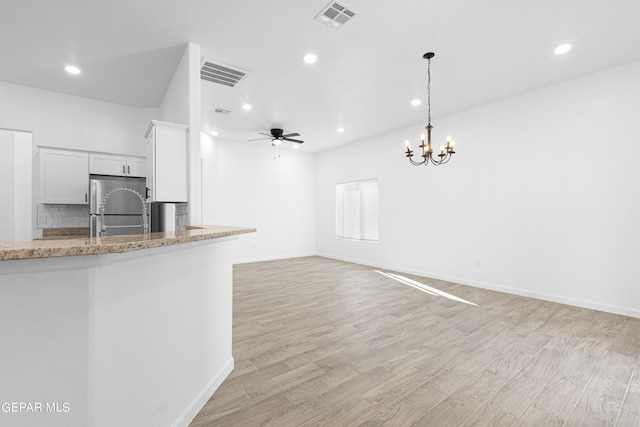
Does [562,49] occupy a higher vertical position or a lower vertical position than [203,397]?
higher

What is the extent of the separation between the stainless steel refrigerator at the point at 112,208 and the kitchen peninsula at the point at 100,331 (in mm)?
2701

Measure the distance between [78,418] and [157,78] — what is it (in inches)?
154

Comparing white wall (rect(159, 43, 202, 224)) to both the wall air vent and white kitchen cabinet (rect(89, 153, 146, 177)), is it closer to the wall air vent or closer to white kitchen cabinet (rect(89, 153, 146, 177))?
the wall air vent

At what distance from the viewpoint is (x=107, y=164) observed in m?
4.23

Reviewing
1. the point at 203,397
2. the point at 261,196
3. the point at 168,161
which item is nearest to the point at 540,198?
the point at 203,397

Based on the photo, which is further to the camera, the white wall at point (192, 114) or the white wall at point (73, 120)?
the white wall at point (73, 120)

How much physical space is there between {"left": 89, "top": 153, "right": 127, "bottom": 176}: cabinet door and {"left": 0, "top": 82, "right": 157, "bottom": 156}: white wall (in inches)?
8.5

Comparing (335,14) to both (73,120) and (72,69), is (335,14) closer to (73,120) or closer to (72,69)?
(72,69)

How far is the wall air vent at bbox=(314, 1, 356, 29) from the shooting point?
7.96 feet

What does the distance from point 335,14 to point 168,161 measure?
2222 mm

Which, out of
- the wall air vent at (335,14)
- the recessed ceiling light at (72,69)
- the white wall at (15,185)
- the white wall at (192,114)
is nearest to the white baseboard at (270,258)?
the white wall at (15,185)

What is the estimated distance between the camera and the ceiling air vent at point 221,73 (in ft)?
11.2

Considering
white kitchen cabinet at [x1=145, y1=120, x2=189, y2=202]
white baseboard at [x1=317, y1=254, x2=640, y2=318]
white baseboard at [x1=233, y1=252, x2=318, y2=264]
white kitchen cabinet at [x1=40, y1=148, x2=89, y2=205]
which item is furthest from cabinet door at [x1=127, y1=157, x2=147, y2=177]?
white baseboard at [x1=317, y1=254, x2=640, y2=318]

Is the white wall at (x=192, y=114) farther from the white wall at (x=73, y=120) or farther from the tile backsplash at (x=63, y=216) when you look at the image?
the tile backsplash at (x=63, y=216)
